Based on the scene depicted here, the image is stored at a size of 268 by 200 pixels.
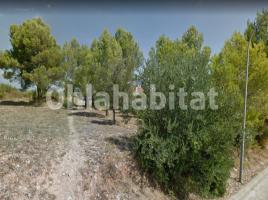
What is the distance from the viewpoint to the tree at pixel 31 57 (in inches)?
603

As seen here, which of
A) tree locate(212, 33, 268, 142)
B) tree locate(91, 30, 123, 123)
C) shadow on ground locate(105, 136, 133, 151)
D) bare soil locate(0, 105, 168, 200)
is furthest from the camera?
tree locate(91, 30, 123, 123)

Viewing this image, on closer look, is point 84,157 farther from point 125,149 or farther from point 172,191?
point 172,191

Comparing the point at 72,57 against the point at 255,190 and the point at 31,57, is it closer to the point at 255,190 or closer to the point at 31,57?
the point at 31,57

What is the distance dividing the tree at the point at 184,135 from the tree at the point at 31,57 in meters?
10.8

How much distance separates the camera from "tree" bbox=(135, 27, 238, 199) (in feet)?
19.9

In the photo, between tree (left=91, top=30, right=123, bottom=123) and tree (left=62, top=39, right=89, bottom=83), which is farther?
tree (left=62, top=39, right=89, bottom=83)

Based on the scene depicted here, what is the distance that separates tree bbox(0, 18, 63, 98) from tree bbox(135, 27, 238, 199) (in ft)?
35.3

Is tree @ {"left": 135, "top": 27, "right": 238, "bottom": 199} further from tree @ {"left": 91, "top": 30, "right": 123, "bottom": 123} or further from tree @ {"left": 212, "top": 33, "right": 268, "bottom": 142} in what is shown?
tree @ {"left": 91, "top": 30, "right": 123, "bottom": 123}

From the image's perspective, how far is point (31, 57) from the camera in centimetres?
1545

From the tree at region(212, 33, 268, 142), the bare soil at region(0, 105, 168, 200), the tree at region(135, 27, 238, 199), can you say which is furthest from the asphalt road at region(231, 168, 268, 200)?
the bare soil at region(0, 105, 168, 200)

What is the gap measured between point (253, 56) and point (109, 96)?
7036 millimetres

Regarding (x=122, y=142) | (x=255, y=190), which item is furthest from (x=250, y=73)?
(x=122, y=142)

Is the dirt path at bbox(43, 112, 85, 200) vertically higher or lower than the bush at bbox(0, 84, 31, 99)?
lower

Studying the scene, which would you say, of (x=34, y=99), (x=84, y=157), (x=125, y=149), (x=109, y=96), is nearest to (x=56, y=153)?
(x=84, y=157)
